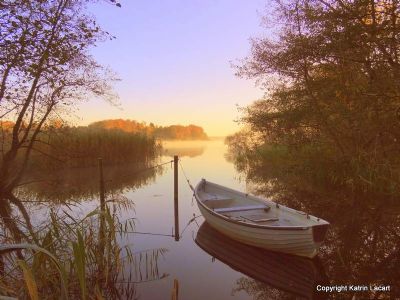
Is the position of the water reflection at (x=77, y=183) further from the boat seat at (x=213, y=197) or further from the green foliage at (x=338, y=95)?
the green foliage at (x=338, y=95)

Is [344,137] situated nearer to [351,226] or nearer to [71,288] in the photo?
[351,226]

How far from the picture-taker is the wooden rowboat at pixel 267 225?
7812 millimetres

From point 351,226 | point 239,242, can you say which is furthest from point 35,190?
point 351,226

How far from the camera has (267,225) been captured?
8.39m

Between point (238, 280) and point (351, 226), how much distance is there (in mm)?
5436

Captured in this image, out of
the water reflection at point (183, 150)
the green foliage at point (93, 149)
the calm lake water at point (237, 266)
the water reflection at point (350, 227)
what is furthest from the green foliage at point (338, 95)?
the water reflection at point (183, 150)

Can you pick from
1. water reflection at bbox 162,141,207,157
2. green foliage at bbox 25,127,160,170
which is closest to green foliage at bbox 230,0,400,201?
A: green foliage at bbox 25,127,160,170

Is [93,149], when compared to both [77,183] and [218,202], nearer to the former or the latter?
[77,183]

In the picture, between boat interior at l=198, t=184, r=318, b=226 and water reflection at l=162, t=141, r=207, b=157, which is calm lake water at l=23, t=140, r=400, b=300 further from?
water reflection at l=162, t=141, r=207, b=157

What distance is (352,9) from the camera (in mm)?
13711

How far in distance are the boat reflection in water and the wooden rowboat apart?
0.88 feet

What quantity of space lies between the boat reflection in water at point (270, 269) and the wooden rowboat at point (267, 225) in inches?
10.5

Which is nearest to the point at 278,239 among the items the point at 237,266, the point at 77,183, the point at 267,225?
the point at 267,225

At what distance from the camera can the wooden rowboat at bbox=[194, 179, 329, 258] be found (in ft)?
25.6
